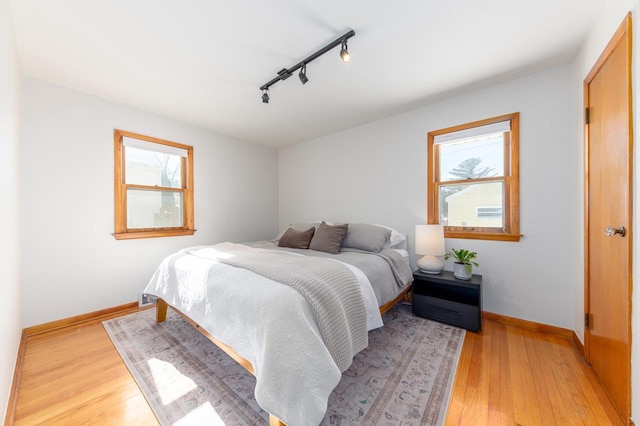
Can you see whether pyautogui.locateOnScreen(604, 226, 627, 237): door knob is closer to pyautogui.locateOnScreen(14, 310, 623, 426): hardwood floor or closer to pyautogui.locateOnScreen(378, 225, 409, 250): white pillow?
pyautogui.locateOnScreen(14, 310, 623, 426): hardwood floor

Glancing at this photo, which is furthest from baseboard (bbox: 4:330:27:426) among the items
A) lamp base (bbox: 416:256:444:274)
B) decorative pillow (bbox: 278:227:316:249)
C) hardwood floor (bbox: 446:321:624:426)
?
lamp base (bbox: 416:256:444:274)

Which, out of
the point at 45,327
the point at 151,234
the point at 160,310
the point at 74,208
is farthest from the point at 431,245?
the point at 45,327

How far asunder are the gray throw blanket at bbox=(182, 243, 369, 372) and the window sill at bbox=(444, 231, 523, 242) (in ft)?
Result: 5.03

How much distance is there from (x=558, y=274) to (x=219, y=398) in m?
2.90

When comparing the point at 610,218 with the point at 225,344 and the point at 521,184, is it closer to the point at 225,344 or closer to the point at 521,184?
the point at 521,184

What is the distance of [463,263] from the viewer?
94.3 inches

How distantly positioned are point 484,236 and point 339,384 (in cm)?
202

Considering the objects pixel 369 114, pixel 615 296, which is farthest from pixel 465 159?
pixel 615 296

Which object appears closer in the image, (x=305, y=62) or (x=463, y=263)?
(x=305, y=62)

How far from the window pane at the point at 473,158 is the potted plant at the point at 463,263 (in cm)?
83

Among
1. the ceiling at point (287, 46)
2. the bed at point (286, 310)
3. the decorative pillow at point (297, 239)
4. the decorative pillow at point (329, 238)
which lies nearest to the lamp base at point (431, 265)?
the bed at point (286, 310)

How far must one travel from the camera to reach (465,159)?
2.68 metres

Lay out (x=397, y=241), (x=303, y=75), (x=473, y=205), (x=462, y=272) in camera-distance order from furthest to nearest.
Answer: (x=397, y=241) < (x=473, y=205) < (x=462, y=272) < (x=303, y=75)

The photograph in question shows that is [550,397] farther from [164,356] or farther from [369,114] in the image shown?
[369,114]
